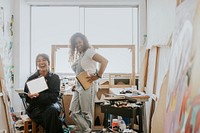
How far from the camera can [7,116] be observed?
139 inches

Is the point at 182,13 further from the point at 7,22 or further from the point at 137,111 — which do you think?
the point at 7,22

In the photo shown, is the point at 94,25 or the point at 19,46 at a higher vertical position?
the point at 94,25

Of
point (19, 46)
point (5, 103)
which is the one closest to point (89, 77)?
point (5, 103)

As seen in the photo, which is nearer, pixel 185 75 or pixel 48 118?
pixel 185 75

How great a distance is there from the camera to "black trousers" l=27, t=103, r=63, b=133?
3541 millimetres

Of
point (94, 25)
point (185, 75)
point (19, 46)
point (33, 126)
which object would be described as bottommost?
point (33, 126)

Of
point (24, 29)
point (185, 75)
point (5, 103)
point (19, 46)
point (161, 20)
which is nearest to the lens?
Result: point (185, 75)

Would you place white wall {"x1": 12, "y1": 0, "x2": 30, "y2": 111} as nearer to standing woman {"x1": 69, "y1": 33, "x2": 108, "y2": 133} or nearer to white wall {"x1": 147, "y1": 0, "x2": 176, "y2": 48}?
standing woman {"x1": 69, "y1": 33, "x2": 108, "y2": 133}

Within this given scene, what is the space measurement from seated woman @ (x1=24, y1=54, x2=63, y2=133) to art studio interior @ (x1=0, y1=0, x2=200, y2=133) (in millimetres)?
14

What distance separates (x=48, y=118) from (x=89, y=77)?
74 cm

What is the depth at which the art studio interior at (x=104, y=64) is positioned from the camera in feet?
5.00

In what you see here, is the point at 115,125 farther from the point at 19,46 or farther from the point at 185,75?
the point at 19,46

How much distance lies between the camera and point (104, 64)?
12.0 feet

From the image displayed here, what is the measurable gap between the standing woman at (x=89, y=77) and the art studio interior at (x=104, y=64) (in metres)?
0.01
